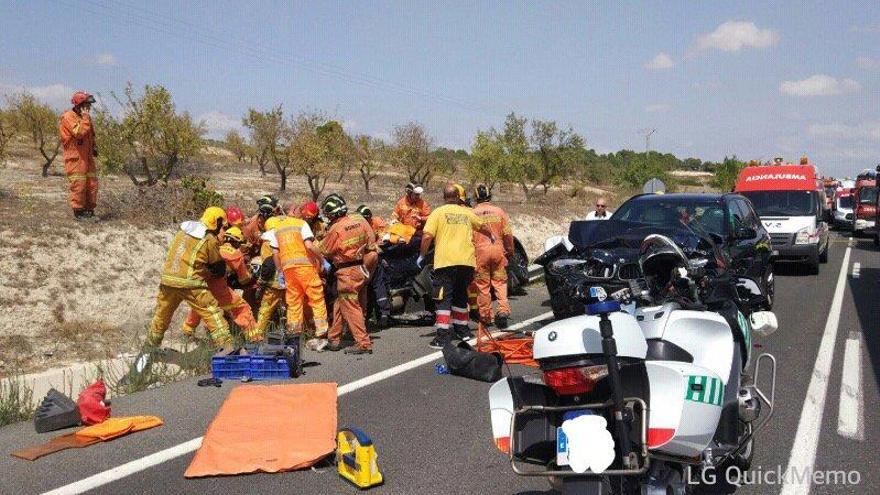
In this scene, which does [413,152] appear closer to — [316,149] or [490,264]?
[316,149]

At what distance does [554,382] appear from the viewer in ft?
10.6

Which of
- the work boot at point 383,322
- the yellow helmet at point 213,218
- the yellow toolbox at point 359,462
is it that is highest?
the yellow helmet at point 213,218

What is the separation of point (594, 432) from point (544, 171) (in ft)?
131

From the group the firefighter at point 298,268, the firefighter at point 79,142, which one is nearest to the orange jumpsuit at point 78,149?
the firefighter at point 79,142

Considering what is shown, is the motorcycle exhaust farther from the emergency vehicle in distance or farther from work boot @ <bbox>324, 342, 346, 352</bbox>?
→ the emergency vehicle in distance

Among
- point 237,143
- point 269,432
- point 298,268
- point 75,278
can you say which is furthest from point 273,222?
point 237,143

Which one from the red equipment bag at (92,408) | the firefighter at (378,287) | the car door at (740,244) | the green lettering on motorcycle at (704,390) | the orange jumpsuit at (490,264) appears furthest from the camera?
the car door at (740,244)

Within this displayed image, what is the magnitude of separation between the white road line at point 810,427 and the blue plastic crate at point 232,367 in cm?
484

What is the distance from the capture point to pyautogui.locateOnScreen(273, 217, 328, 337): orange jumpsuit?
8820 mm

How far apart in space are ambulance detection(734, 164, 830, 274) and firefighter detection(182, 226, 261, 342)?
1116cm

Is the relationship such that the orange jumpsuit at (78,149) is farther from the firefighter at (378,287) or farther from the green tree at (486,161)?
the green tree at (486,161)

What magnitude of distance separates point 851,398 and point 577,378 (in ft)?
14.5

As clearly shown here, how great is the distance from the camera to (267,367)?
7328mm

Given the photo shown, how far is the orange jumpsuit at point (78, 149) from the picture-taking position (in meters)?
12.6
